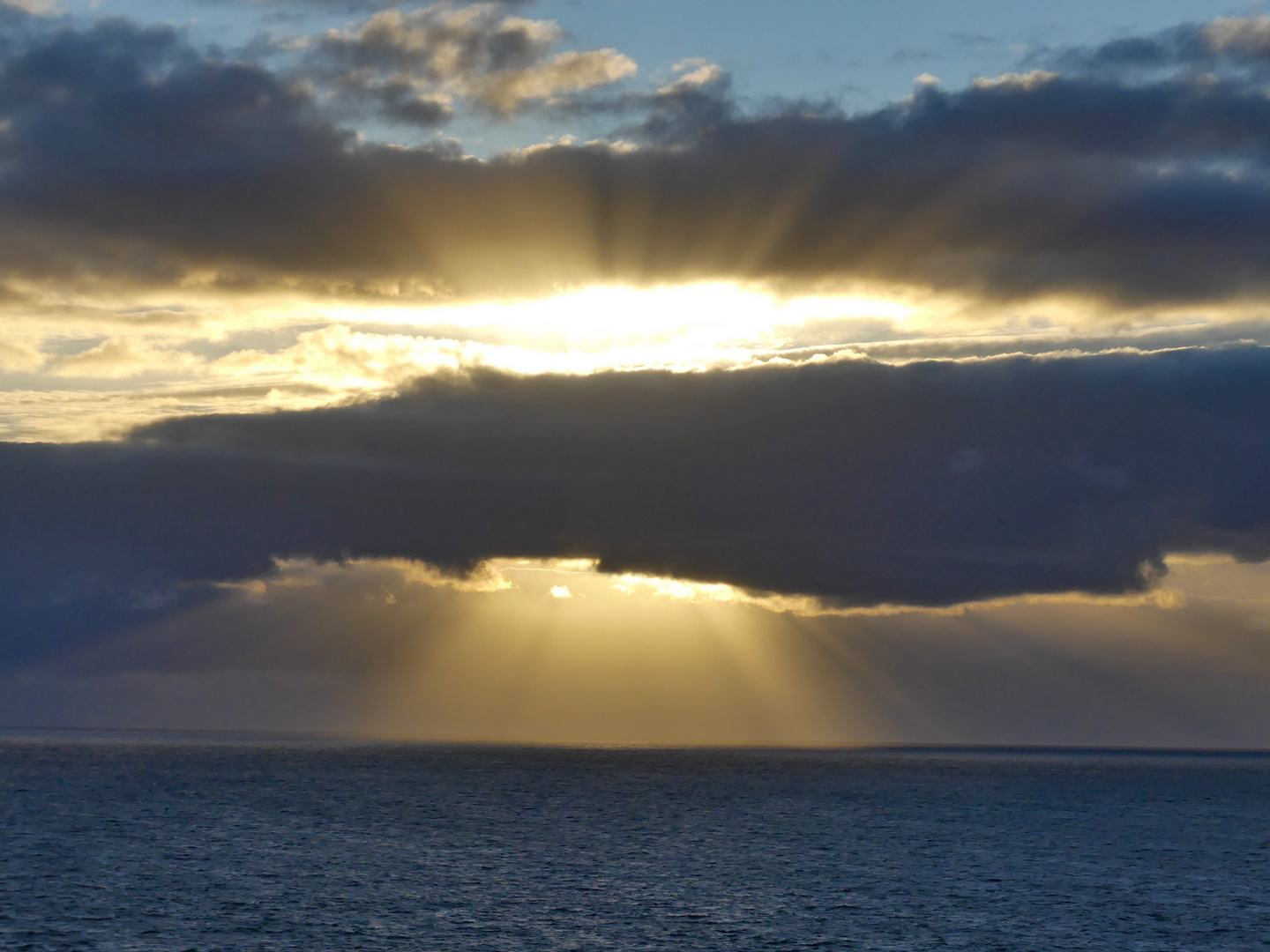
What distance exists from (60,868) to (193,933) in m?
40.4

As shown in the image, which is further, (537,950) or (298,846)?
(298,846)

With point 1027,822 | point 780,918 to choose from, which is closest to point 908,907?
point 780,918

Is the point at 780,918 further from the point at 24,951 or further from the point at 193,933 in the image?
the point at 24,951

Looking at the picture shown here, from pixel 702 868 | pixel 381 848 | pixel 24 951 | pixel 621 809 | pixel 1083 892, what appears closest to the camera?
pixel 24 951

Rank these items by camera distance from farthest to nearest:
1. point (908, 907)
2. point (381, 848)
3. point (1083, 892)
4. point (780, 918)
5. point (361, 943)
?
1. point (381, 848)
2. point (1083, 892)
3. point (908, 907)
4. point (780, 918)
5. point (361, 943)

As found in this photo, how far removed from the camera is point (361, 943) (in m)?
77.2

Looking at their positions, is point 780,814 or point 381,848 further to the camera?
point 780,814

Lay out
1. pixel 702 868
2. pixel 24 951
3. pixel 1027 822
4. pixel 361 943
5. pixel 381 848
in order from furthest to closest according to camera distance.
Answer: pixel 1027 822, pixel 381 848, pixel 702 868, pixel 361 943, pixel 24 951

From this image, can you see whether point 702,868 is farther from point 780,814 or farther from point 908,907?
point 780,814

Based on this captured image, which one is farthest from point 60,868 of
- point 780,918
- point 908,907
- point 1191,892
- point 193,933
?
point 1191,892

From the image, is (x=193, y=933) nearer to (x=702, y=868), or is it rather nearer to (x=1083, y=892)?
(x=702, y=868)

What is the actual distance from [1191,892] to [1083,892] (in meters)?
9.86

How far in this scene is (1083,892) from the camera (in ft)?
354

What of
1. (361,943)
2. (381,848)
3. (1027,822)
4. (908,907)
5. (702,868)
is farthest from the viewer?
(1027,822)
